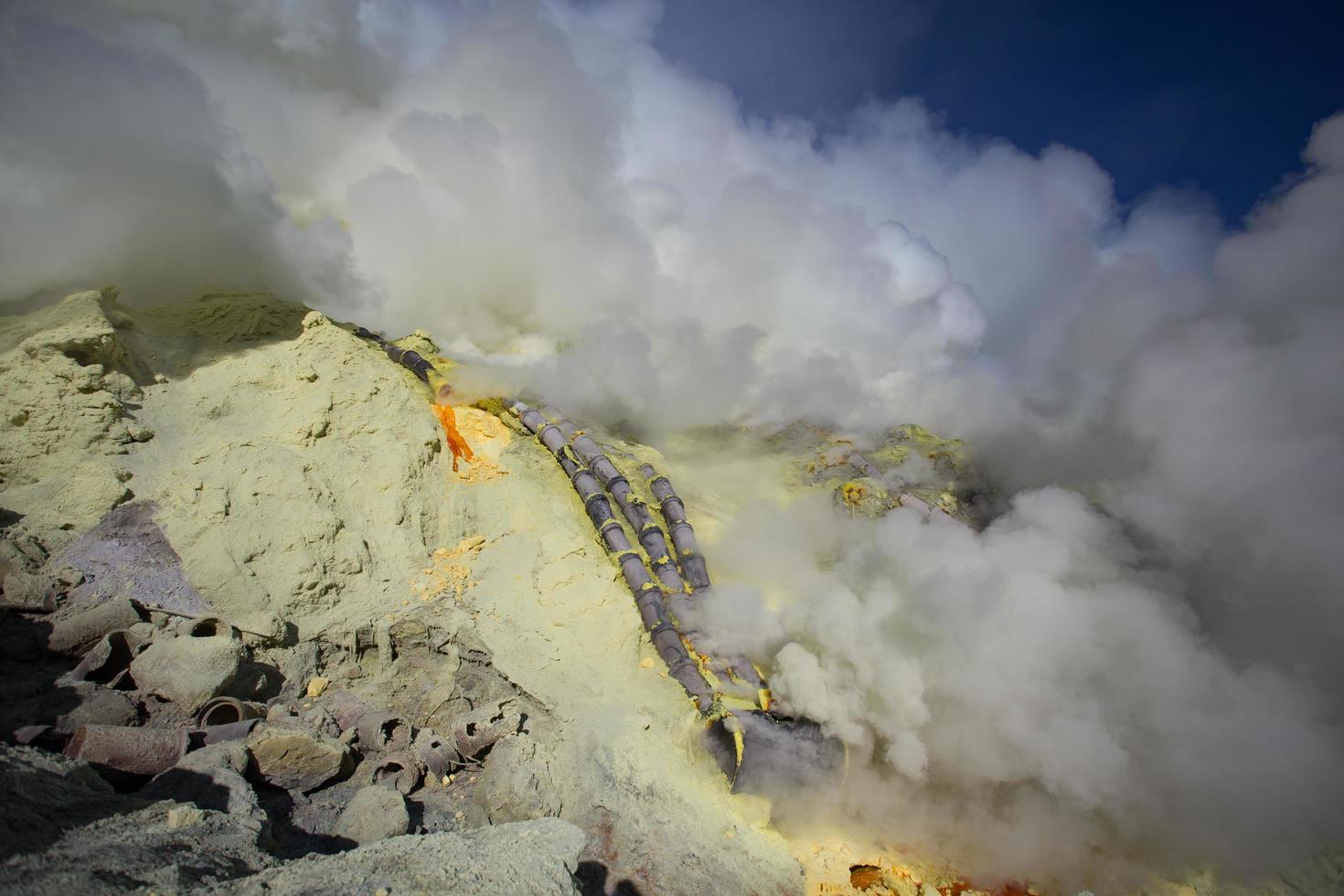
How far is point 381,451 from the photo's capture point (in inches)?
353

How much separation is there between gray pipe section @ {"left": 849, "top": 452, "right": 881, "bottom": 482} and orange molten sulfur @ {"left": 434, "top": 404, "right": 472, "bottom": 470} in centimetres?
879

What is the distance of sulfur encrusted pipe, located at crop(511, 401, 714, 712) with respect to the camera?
301 inches

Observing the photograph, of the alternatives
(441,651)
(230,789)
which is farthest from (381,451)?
(230,789)

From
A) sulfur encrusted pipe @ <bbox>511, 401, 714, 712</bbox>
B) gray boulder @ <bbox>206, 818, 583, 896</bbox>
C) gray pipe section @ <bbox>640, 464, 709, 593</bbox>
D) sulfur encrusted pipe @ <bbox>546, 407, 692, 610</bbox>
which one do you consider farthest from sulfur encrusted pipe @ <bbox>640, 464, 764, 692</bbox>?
gray boulder @ <bbox>206, 818, 583, 896</bbox>

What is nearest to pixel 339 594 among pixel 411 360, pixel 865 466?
pixel 411 360

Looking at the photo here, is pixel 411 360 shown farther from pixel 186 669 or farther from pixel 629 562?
pixel 186 669

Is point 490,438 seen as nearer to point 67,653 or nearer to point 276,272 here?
point 67,653

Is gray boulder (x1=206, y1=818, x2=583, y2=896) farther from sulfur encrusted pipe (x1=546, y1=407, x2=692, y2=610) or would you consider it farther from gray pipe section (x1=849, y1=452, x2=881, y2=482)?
gray pipe section (x1=849, y1=452, x2=881, y2=482)

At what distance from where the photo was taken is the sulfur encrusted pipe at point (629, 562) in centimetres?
766

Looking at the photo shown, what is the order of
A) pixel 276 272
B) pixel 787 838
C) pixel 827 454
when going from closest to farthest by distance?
1. pixel 787 838
2. pixel 276 272
3. pixel 827 454

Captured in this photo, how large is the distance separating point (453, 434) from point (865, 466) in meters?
9.47

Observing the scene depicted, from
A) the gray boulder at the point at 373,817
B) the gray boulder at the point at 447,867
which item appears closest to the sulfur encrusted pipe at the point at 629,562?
the gray boulder at the point at 373,817

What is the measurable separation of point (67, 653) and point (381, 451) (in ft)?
13.1

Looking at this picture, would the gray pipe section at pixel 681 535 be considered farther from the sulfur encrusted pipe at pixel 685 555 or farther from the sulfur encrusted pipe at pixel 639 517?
the sulfur encrusted pipe at pixel 639 517
